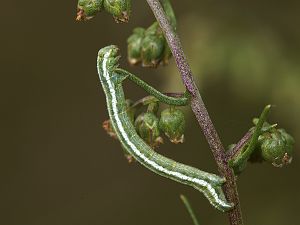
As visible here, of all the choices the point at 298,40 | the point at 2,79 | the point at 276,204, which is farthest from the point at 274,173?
the point at 2,79

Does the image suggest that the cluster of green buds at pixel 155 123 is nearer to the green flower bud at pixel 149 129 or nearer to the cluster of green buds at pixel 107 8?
the green flower bud at pixel 149 129

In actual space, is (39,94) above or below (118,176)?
above

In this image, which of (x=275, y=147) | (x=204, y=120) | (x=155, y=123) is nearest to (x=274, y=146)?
(x=275, y=147)

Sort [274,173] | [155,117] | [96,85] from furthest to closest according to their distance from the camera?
[96,85] → [274,173] → [155,117]

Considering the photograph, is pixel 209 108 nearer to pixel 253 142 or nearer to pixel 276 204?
pixel 276 204

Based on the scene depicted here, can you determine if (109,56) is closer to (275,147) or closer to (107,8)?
(107,8)

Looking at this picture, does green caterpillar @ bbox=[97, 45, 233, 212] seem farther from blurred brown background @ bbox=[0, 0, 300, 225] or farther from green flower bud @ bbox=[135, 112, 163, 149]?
blurred brown background @ bbox=[0, 0, 300, 225]

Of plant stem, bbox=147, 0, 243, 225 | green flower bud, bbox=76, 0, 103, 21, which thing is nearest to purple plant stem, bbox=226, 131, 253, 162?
plant stem, bbox=147, 0, 243, 225
